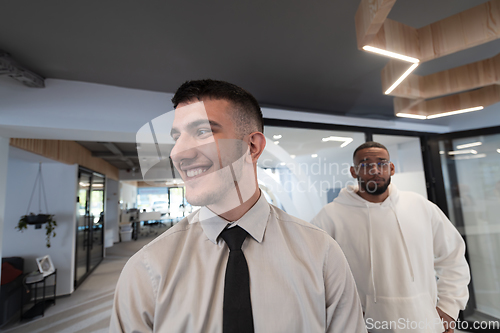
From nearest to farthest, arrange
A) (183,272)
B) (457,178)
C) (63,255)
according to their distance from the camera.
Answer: (183,272) → (457,178) → (63,255)

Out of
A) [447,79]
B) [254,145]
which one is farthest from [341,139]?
[254,145]

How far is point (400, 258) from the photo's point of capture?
56.5 inches

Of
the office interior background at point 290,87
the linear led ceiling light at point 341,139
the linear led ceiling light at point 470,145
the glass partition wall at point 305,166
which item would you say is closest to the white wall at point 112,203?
the office interior background at point 290,87

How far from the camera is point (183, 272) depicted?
2.36ft

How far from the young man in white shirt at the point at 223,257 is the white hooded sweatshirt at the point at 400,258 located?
30.4 inches

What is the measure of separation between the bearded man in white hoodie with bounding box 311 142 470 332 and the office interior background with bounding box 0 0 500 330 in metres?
0.65

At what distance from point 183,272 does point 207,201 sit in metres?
0.27

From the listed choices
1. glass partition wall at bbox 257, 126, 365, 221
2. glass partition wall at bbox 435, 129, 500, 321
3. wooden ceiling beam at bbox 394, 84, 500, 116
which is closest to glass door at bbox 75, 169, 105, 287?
glass partition wall at bbox 257, 126, 365, 221

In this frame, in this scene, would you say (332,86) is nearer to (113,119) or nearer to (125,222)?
(113,119)

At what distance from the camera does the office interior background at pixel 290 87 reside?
1.39 m

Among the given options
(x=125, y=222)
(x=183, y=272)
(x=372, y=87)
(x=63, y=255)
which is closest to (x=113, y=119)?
(x=183, y=272)

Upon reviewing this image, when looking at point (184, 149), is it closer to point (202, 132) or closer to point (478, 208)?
point (202, 132)

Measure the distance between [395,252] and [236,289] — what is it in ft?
3.97

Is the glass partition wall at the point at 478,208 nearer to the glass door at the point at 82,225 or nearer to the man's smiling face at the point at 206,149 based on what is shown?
the man's smiling face at the point at 206,149
